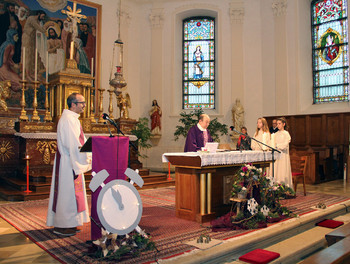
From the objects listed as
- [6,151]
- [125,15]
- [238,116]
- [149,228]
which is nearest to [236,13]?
[238,116]

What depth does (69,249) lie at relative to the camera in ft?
12.2

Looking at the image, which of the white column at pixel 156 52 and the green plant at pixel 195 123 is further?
the white column at pixel 156 52

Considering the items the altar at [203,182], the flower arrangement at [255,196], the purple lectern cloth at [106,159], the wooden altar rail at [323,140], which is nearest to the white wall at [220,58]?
the wooden altar rail at [323,140]

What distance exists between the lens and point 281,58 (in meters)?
13.2

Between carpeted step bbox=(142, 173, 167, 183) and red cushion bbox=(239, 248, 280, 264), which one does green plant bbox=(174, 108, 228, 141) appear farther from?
red cushion bbox=(239, 248, 280, 264)

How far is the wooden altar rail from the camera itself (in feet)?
34.2

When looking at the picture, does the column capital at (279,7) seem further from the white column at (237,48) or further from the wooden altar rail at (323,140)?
the wooden altar rail at (323,140)

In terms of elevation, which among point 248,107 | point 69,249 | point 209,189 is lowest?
point 69,249

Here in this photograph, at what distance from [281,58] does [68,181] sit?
1112cm

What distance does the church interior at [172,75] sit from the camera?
8.96 m

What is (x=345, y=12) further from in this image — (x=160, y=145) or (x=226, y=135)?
(x=160, y=145)

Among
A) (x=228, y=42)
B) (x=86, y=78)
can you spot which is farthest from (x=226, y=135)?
(x=86, y=78)

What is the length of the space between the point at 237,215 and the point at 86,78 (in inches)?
240

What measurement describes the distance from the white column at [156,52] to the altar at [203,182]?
31.2ft
